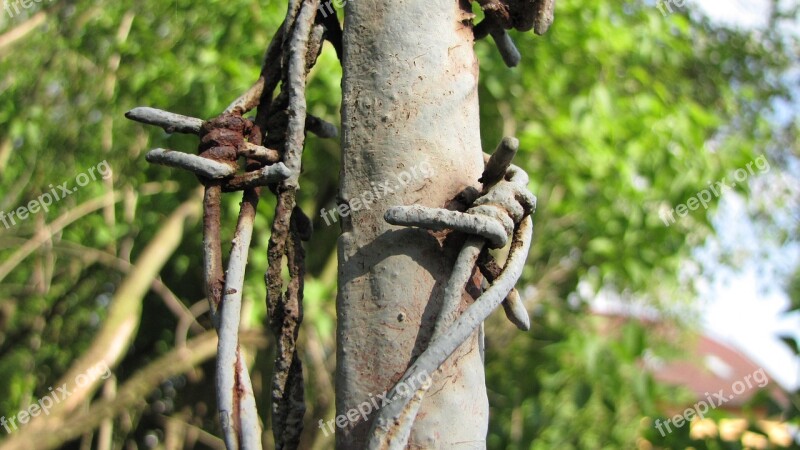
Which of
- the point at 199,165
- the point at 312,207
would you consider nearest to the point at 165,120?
the point at 199,165

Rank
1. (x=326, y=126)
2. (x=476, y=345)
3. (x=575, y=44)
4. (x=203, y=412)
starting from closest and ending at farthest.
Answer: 1. (x=476, y=345)
2. (x=326, y=126)
3. (x=575, y=44)
4. (x=203, y=412)

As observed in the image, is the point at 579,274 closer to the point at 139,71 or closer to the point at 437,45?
the point at 139,71

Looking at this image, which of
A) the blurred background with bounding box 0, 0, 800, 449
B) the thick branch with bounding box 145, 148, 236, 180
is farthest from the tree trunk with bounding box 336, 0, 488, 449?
the blurred background with bounding box 0, 0, 800, 449

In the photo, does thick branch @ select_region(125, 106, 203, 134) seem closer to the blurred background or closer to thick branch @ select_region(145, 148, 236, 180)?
thick branch @ select_region(145, 148, 236, 180)

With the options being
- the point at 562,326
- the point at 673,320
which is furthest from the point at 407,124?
the point at 673,320

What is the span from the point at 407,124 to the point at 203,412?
14.5 ft

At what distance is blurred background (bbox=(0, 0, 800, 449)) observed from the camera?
3.39 meters

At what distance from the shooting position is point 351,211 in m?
0.98

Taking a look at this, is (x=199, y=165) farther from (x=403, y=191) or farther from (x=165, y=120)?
(x=403, y=191)

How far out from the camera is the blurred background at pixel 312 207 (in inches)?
133

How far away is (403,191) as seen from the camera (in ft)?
3.11

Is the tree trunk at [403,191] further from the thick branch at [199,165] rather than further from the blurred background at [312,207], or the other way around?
the blurred background at [312,207]

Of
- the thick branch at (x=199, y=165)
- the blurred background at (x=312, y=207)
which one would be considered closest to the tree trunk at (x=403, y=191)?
the thick branch at (x=199, y=165)

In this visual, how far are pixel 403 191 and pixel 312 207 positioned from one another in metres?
3.28
